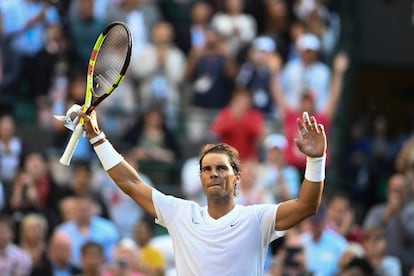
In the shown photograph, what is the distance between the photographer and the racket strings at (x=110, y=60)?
8391 millimetres

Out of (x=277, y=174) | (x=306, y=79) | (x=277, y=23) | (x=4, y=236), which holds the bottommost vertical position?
(x=4, y=236)

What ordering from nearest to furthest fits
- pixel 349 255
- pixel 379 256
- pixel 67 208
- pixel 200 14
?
pixel 349 255
pixel 379 256
pixel 67 208
pixel 200 14

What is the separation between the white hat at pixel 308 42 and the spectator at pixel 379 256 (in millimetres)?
3610

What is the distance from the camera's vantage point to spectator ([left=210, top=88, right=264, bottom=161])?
14172 millimetres

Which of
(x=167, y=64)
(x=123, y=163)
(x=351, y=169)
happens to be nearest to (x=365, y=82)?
(x=351, y=169)

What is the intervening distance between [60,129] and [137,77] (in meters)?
1.30

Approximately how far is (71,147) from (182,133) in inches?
297

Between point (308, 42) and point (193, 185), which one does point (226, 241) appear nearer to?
point (193, 185)

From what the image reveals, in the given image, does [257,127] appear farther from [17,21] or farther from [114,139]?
[17,21]

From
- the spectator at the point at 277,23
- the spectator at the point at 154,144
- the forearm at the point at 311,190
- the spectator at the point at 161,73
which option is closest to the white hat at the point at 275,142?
the spectator at the point at 154,144

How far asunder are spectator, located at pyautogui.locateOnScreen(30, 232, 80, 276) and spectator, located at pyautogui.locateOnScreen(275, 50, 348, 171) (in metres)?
2.78

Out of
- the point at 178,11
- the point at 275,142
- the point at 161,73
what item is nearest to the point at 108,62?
the point at 275,142

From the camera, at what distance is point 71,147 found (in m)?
7.94

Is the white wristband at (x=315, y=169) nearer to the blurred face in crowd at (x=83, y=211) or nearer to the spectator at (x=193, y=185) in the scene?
the blurred face in crowd at (x=83, y=211)
